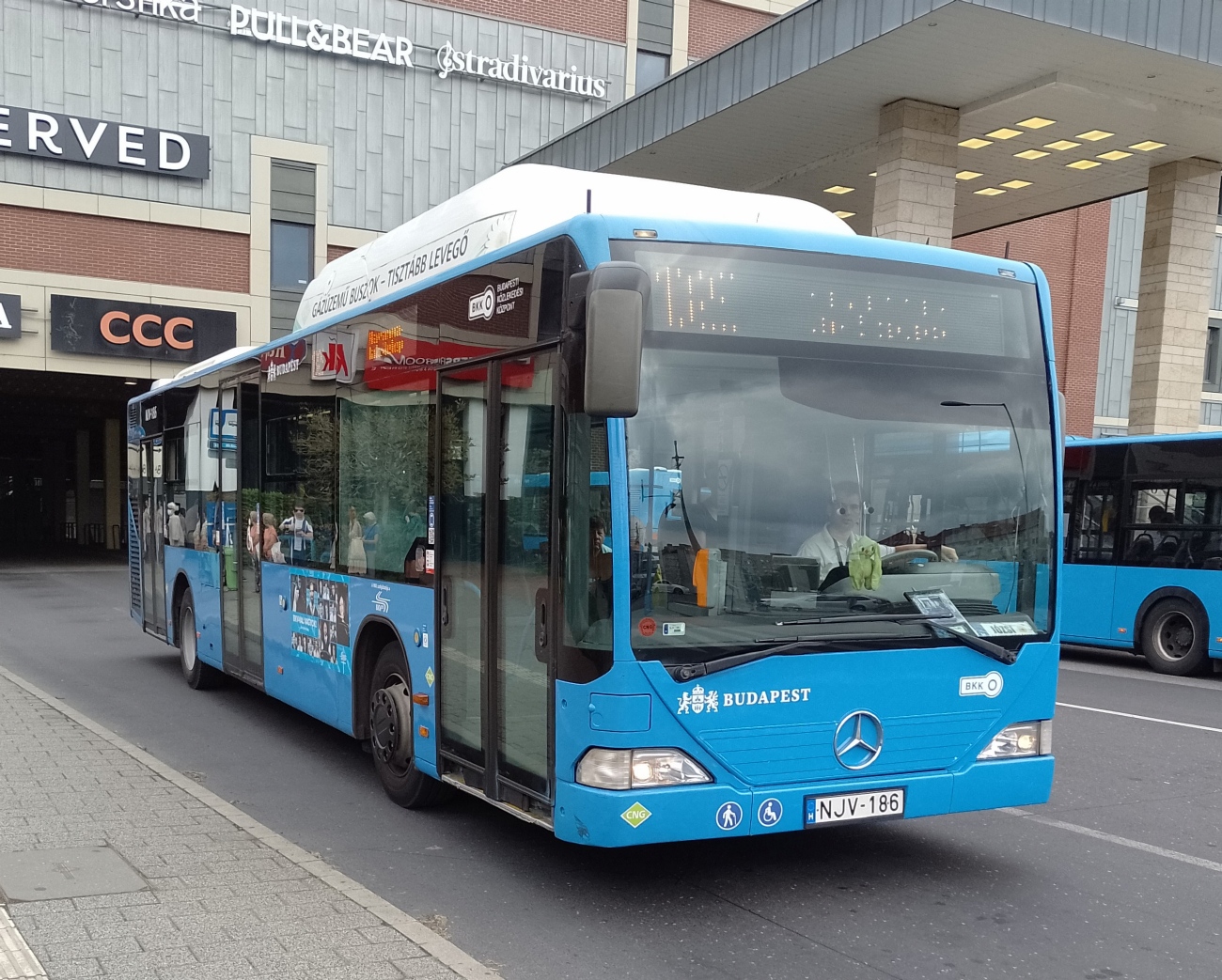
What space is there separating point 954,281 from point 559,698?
2653 mm

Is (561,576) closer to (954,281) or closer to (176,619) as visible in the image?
(954,281)

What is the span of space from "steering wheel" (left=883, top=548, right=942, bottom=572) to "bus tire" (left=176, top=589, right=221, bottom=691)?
7406 millimetres

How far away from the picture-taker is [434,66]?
33656mm

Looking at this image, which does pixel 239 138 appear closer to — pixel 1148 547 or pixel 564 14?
pixel 564 14

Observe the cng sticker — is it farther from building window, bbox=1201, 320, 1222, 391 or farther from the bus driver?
building window, bbox=1201, 320, 1222, 391

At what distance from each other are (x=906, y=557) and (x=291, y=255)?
30.2 metres

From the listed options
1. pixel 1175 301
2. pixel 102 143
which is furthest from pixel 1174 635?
pixel 102 143

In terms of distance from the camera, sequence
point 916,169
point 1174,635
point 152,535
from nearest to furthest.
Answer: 1. point 152,535
2. point 1174,635
3. point 916,169

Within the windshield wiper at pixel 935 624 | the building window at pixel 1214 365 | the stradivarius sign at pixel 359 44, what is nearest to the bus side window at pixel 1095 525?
the windshield wiper at pixel 935 624

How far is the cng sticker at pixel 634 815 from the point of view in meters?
4.78

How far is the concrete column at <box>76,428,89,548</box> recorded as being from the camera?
47.6m

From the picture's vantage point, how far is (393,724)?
6.76 m

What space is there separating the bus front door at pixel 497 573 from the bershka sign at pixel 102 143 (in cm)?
2753

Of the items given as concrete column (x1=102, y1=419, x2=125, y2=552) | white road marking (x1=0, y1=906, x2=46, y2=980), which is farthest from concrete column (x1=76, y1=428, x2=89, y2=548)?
white road marking (x1=0, y1=906, x2=46, y2=980)
